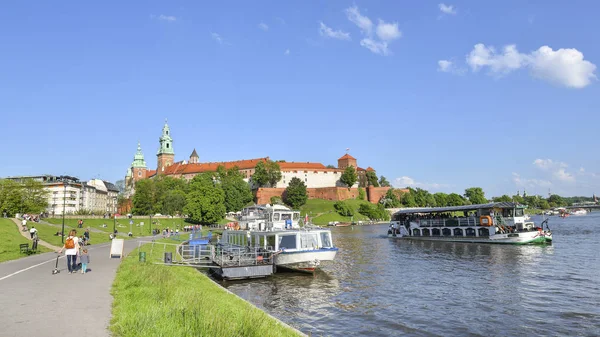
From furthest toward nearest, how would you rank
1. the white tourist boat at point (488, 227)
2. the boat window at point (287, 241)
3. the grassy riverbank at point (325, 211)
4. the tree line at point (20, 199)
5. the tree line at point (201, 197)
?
the grassy riverbank at point (325, 211) < the tree line at point (201, 197) < the tree line at point (20, 199) < the white tourist boat at point (488, 227) < the boat window at point (287, 241)

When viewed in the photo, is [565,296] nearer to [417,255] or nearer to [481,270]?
[481,270]

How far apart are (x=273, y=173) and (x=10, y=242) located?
14228 cm

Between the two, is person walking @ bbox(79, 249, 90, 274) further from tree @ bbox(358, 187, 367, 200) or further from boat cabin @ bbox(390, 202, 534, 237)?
tree @ bbox(358, 187, 367, 200)

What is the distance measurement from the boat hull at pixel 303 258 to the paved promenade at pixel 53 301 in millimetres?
13648

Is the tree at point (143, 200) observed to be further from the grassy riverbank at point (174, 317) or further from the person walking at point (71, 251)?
the grassy riverbank at point (174, 317)

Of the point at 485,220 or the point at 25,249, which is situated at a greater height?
the point at 485,220

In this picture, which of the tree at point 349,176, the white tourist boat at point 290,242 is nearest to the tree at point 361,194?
the tree at point 349,176

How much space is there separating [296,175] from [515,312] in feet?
566

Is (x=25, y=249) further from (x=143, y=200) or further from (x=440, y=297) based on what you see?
(x=143, y=200)

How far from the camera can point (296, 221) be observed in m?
42.6

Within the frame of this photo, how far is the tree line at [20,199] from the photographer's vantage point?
276 feet

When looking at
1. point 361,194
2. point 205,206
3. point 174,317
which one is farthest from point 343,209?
point 174,317

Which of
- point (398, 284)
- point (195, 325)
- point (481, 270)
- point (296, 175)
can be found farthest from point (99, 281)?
point (296, 175)

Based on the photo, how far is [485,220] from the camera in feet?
209
